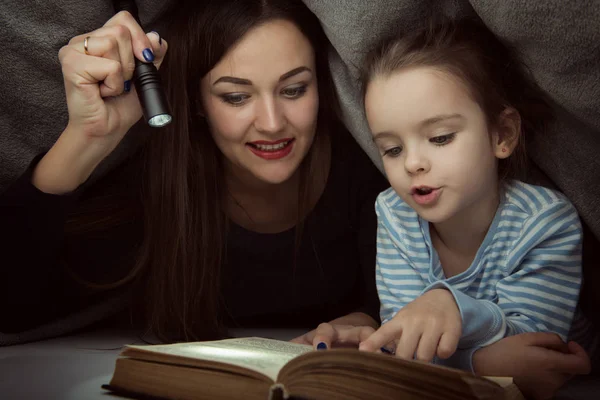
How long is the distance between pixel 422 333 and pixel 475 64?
47 centimetres

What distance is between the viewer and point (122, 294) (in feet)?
4.96

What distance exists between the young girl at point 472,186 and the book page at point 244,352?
19 centimetres

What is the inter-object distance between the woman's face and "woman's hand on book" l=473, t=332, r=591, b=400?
529 mm

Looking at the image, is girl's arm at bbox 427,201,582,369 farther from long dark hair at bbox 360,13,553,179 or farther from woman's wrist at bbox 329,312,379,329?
woman's wrist at bbox 329,312,379,329

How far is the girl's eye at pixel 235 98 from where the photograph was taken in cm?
129

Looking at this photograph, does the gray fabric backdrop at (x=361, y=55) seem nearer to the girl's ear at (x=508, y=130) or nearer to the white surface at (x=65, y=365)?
the girl's ear at (x=508, y=130)

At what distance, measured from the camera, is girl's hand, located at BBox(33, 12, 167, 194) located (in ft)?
3.70

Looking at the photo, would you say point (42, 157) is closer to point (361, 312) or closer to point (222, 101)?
point (222, 101)

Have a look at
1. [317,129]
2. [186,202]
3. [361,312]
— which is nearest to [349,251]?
[361,312]

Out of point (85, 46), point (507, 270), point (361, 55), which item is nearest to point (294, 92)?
point (361, 55)

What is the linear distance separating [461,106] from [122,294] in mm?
819

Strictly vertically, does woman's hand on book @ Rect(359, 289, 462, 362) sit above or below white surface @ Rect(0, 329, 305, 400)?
above

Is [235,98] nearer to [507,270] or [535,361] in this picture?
[507,270]

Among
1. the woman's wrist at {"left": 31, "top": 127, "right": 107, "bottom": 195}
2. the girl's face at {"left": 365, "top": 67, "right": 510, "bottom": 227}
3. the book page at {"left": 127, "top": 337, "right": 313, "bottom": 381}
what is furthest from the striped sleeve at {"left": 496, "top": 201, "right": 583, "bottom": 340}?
the woman's wrist at {"left": 31, "top": 127, "right": 107, "bottom": 195}
